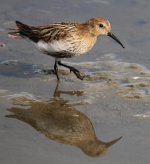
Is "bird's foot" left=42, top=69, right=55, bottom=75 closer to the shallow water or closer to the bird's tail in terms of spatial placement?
the shallow water

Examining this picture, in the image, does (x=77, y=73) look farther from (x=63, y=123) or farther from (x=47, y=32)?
(x=63, y=123)

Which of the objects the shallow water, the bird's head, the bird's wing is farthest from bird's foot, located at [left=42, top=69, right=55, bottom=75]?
the bird's head

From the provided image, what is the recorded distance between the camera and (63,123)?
6.79 meters

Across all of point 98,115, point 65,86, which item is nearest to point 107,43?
point 65,86

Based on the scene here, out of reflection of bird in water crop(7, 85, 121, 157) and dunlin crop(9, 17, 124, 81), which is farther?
dunlin crop(9, 17, 124, 81)

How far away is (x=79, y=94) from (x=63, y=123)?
935 mm

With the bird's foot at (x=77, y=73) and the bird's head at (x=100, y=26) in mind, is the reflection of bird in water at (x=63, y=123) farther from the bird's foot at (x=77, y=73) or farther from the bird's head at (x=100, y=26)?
the bird's head at (x=100, y=26)

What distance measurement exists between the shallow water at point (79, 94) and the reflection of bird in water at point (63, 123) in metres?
0.01

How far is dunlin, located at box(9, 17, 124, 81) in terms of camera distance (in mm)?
8172

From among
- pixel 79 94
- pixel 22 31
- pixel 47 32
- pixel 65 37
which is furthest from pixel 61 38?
pixel 79 94

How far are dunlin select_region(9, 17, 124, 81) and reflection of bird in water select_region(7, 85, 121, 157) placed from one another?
99cm

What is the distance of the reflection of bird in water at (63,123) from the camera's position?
626 centimetres

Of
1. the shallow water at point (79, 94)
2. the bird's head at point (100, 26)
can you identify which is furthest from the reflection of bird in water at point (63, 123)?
the bird's head at point (100, 26)

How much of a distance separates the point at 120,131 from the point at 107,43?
3.08 m
